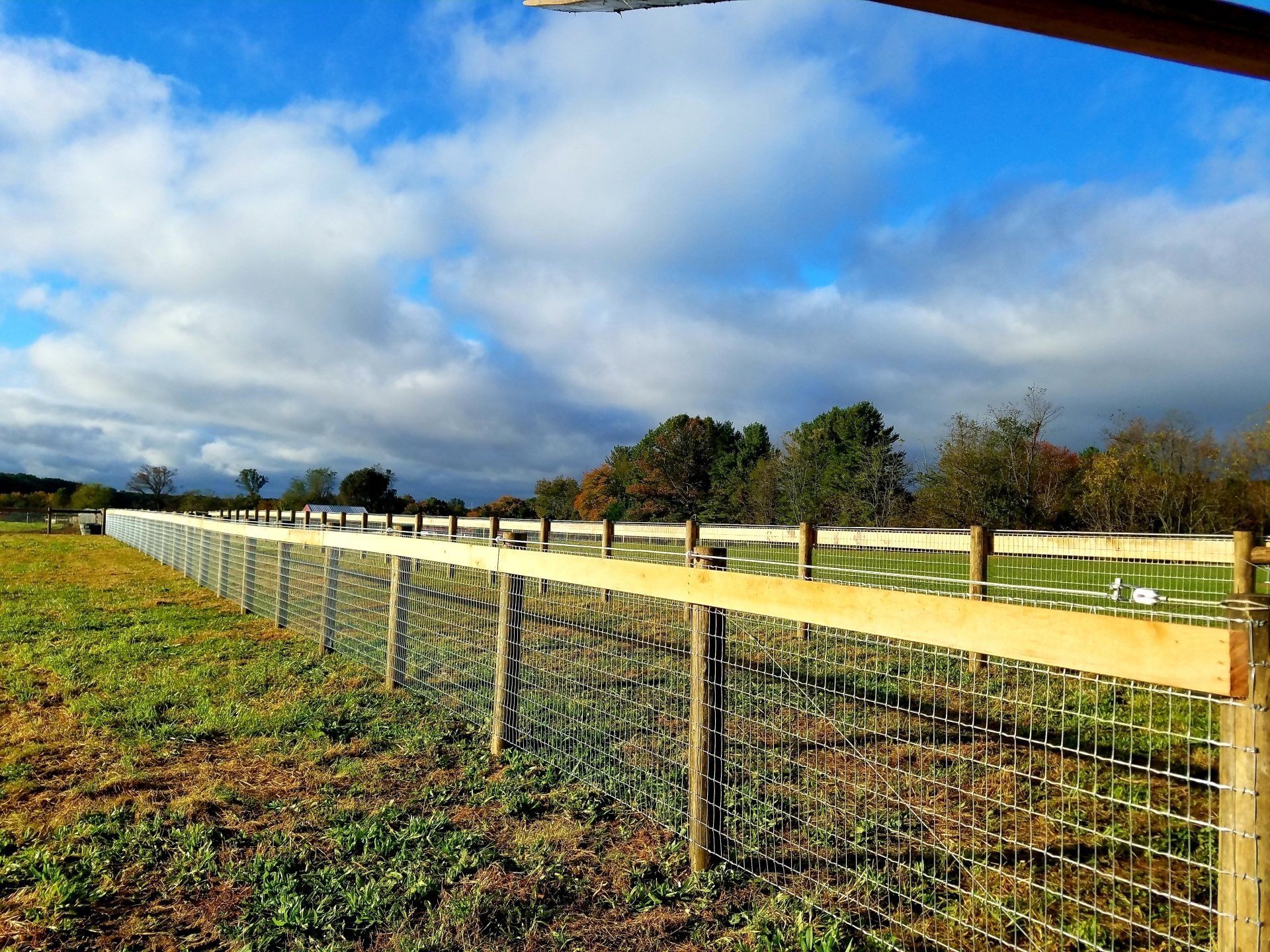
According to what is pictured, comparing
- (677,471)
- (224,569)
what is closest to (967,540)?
(224,569)

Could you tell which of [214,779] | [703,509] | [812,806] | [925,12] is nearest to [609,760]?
[812,806]

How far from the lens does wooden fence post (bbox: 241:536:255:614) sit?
11148 mm

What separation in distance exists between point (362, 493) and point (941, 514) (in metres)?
65.3

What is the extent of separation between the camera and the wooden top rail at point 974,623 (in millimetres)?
1897

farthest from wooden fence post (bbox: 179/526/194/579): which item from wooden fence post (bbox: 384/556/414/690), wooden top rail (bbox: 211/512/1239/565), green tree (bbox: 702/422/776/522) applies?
green tree (bbox: 702/422/776/522)

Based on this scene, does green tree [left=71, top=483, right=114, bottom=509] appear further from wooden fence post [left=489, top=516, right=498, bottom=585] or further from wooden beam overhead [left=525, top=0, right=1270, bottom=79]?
wooden beam overhead [left=525, top=0, right=1270, bottom=79]

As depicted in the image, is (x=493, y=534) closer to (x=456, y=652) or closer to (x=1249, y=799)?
(x=456, y=652)

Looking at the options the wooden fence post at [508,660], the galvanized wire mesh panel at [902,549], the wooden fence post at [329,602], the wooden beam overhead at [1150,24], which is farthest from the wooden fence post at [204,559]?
the wooden beam overhead at [1150,24]

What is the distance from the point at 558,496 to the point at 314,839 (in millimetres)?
63637

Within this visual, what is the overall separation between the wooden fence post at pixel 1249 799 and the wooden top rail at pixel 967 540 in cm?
338

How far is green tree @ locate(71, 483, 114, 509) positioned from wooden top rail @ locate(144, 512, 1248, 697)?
63931 millimetres

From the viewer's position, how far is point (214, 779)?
15.3 ft

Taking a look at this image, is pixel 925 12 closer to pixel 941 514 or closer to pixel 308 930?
pixel 308 930

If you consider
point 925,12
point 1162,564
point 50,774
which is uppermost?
point 925,12
